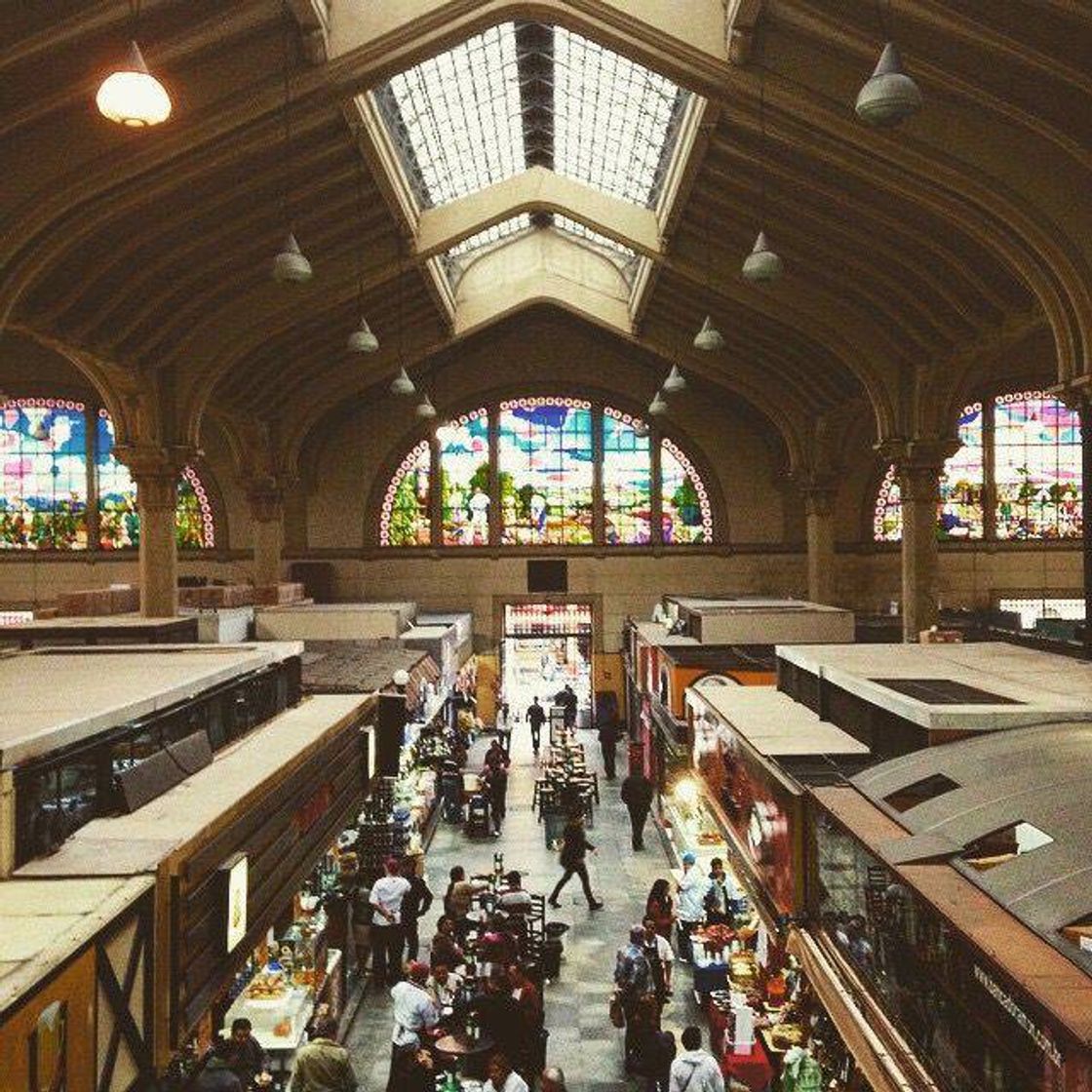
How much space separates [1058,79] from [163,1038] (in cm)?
815

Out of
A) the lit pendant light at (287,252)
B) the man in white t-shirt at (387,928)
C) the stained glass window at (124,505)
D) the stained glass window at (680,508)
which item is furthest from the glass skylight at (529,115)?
the stained glass window at (124,505)

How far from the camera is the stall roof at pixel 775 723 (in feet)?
22.5

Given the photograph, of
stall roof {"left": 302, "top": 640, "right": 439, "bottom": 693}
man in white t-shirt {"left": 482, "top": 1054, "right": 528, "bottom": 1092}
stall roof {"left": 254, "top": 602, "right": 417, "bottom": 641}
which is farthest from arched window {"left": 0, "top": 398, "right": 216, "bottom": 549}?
man in white t-shirt {"left": 482, "top": 1054, "right": 528, "bottom": 1092}

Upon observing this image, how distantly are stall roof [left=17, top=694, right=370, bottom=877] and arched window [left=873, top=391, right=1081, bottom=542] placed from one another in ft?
58.5

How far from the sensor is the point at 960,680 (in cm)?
703

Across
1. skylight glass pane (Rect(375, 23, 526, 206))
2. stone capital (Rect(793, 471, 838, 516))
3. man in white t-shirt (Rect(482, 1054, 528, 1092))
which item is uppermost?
skylight glass pane (Rect(375, 23, 526, 206))

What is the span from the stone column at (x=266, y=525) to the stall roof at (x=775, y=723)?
482 inches

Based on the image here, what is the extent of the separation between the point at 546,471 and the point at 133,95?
58.7ft

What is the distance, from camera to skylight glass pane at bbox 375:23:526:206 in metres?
11.8

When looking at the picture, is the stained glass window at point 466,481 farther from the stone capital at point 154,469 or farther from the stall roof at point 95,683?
the stall roof at point 95,683

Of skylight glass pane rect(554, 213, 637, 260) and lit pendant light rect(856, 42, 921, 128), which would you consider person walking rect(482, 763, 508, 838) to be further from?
lit pendant light rect(856, 42, 921, 128)

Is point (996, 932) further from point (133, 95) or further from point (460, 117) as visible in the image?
point (460, 117)

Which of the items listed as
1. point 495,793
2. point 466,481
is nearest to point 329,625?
point 495,793

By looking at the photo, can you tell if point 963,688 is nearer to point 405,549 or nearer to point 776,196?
point 776,196
